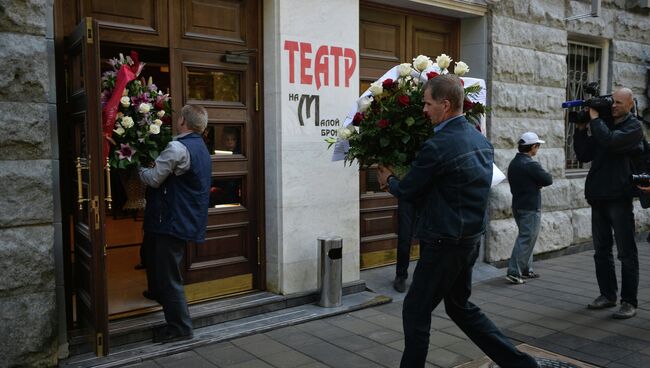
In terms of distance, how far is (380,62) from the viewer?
7.14 meters

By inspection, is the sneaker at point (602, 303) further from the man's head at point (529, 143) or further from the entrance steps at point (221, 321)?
the entrance steps at point (221, 321)

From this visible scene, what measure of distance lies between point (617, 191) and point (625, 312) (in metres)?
1.16

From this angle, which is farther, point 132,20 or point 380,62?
point 380,62

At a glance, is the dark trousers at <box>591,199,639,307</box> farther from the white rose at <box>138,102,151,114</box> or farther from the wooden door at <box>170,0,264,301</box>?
the white rose at <box>138,102,151,114</box>

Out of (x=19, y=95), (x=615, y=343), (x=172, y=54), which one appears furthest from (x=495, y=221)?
(x=19, y=95)

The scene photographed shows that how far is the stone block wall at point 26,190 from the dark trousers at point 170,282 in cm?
83

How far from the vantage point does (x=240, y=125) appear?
19.3 ft

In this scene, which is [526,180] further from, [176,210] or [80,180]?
[80,180]

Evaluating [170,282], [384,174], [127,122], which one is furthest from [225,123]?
[384,174]

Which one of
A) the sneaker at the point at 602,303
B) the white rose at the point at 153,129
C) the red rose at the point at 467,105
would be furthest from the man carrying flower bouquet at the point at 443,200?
the sneaker at the point at 602,303

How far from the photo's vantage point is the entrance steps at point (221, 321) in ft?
15.3

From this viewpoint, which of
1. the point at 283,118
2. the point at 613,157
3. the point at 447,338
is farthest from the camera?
the point at 283,118

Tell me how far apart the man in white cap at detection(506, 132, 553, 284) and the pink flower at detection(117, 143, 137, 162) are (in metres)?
4.41

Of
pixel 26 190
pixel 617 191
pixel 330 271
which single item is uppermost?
pixel 26 190
